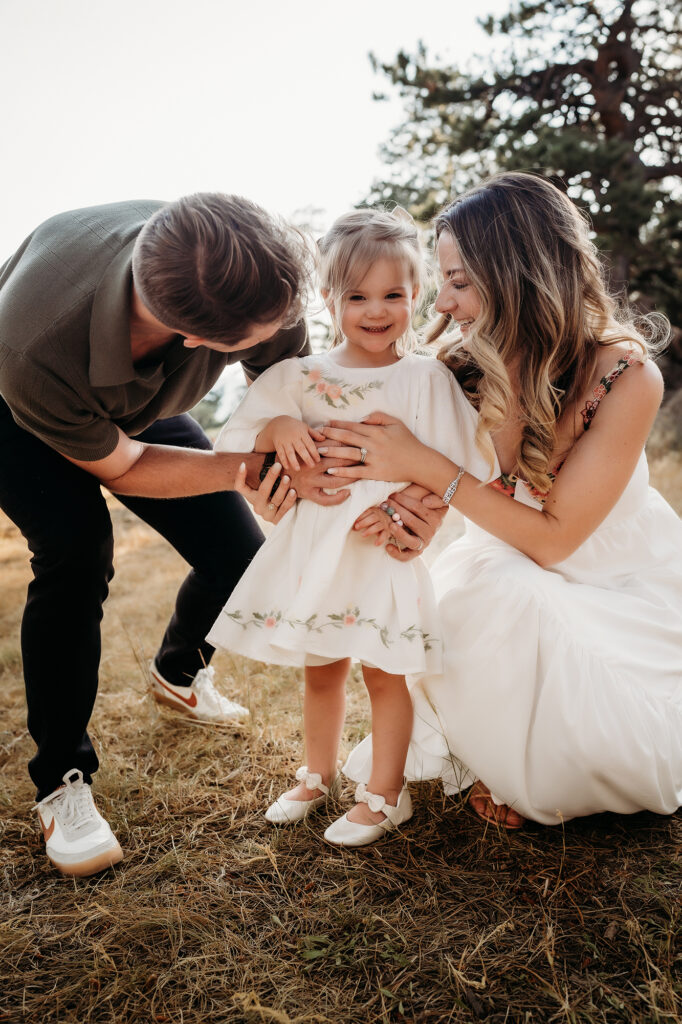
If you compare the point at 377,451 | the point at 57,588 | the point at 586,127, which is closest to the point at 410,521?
the point at 377,451

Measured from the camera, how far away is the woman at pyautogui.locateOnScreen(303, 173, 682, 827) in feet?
5.65

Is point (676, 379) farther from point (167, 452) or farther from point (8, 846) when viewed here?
point (8, 846)

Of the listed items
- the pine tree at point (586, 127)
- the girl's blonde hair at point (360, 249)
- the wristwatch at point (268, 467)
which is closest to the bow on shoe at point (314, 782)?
the wristwatch at point (268, 467)

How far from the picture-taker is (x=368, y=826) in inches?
74.4

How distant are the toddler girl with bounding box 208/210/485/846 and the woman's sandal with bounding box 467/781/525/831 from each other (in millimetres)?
178

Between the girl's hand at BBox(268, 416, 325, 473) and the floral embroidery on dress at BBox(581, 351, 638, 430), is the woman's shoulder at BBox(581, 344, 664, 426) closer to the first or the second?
the floral embroidery on dress at BBox(581, 351, 638, 430)

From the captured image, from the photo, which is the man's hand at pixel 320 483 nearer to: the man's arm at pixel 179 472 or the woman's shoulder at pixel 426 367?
the man's arm at pixel 179 472

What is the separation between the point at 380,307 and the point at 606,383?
2.03 ft

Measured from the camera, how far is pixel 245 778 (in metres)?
2.26

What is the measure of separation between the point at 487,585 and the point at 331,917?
2.75ft

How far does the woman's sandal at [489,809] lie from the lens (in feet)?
6.16

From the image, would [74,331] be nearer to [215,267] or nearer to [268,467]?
[215,267]

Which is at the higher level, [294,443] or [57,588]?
[294,443]

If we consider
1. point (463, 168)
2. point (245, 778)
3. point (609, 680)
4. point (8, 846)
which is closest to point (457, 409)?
point (609, 680)
